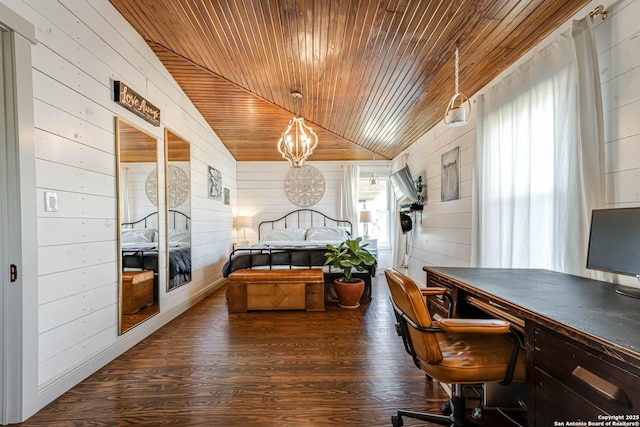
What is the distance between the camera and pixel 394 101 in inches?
122

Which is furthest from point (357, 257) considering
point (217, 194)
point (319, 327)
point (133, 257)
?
point (217, 194)

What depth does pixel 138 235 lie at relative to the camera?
2572 millimetres

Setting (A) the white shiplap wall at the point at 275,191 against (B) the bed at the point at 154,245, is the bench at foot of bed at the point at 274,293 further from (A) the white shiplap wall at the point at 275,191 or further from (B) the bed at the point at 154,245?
(A) the white shiplap wall at the point at 275,191

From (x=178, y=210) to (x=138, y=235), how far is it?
76 centimetres

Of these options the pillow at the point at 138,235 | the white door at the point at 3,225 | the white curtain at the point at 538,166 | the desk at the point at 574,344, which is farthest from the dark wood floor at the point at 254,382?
the white curtain at the point at 538,166

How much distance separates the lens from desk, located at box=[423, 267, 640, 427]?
754mm

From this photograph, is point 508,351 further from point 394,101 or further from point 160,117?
point 160,117

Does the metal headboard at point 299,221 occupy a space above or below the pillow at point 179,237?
above

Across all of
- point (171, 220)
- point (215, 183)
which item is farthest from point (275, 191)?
point (171, 220)

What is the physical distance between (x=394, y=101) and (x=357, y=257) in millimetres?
1993

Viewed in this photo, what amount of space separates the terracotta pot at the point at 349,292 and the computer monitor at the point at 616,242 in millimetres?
2379

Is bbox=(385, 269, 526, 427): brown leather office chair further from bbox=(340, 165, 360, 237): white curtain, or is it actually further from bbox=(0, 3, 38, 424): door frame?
bbox=(340, 165, 360, 237): white curtain

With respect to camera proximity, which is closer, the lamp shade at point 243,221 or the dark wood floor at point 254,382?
the dark wood floor at point 254,382

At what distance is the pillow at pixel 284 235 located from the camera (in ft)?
16.9
